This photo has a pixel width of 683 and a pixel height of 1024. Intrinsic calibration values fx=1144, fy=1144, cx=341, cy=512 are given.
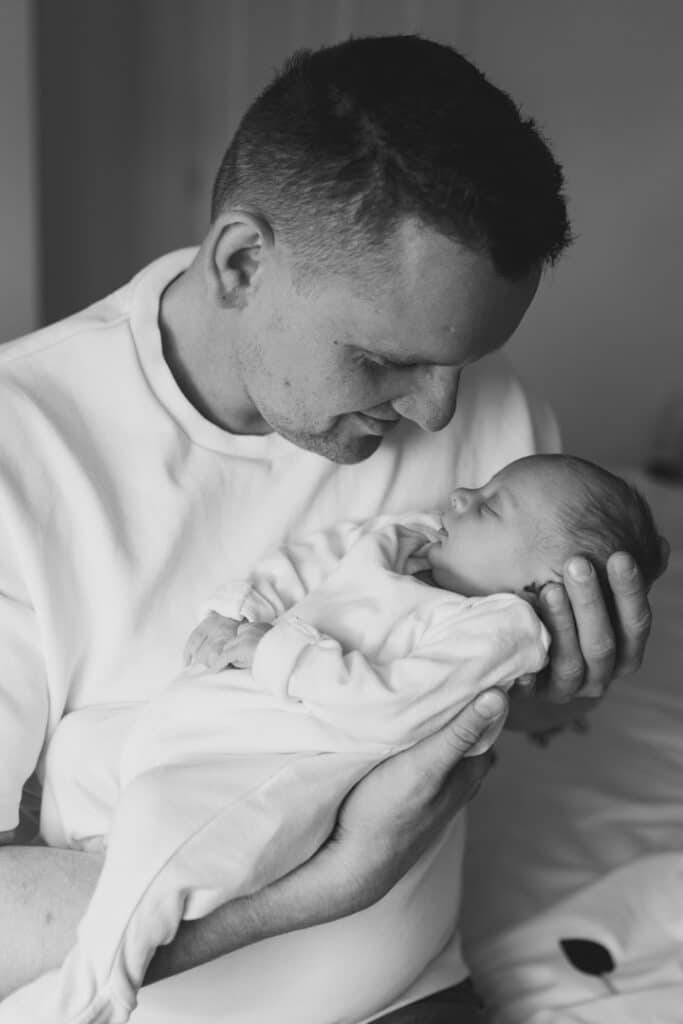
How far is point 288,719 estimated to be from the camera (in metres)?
1.11

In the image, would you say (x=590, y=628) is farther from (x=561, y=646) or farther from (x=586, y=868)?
(x=586, y=868)

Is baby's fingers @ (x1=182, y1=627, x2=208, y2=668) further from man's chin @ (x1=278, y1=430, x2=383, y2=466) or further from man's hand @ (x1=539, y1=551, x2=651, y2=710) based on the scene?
man's hand @ (x1=539, y1=551, x2=651, y2=710)

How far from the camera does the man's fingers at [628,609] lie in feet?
3.91

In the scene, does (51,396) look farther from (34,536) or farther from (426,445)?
(426,445)

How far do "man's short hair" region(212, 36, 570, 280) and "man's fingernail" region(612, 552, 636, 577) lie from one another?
31cm

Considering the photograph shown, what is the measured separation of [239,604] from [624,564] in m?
0.41

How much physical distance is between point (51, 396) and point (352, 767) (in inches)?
20.8

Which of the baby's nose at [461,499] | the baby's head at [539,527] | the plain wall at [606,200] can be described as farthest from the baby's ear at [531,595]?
the plain wall at [606,200]

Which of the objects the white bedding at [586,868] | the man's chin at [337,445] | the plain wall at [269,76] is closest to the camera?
the man's chin at [337,445]

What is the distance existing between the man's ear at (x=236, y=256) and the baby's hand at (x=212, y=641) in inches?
13.8

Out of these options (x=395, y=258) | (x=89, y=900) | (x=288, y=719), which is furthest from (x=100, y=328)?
(x=89, y=900)

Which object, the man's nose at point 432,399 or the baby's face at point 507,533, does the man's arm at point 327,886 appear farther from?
the man's nose at point 432,399

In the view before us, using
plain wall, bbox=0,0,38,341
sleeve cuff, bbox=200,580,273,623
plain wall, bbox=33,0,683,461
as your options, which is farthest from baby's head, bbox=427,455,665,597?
Result: plain wall, bbox=33,0,683,461

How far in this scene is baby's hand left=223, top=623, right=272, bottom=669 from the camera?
1.14 meters
